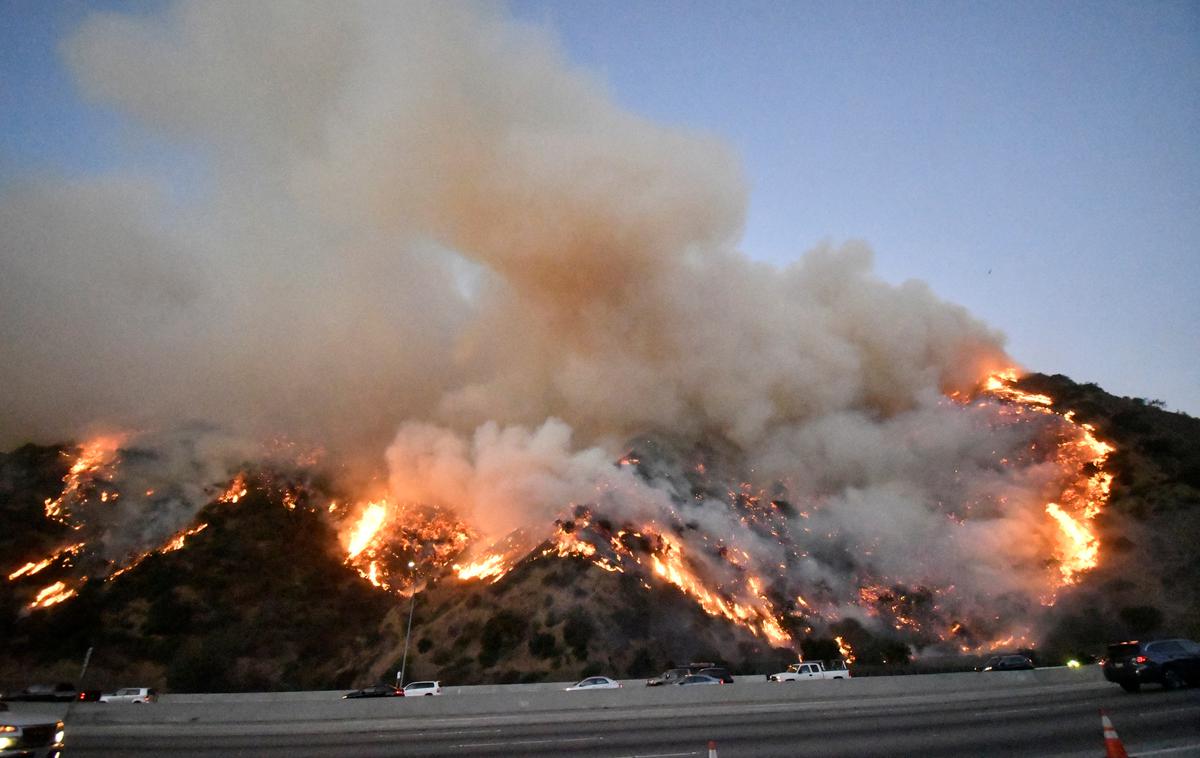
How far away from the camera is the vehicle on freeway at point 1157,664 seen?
75.8 ft

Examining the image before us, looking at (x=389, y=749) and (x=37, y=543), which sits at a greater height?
(x=37, y=543)

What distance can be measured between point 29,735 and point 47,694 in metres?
44.4

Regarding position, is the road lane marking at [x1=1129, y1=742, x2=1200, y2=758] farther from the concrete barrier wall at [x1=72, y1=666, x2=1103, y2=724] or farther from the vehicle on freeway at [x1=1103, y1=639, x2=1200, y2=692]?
the concrete barrier wall at [x1=72, y1=666, x2=1103, y2=724]

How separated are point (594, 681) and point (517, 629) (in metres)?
40.6

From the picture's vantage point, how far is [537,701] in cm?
2859

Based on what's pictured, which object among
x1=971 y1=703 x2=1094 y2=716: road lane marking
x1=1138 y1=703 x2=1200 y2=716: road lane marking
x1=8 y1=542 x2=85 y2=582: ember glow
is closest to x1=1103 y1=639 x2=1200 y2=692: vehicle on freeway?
x1=971 y1=703 x2=1094 y2=716: road lane marking

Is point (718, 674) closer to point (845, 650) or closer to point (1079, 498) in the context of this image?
point (845, 650)

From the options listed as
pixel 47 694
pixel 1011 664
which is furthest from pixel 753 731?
pixel 47 694

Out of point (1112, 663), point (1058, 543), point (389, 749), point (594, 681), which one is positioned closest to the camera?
point (389, 749)

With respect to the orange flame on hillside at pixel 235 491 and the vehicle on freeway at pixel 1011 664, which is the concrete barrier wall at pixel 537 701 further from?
the orange flame on hillside at pixel 235 491

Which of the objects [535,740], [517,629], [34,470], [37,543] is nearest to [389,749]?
[535,740]

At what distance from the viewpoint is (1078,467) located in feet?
321


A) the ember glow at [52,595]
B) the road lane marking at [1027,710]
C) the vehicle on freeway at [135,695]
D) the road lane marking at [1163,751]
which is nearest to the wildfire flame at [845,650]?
the road lane marking at [1027,710]

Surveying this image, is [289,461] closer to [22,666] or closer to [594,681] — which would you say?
[22,666]
